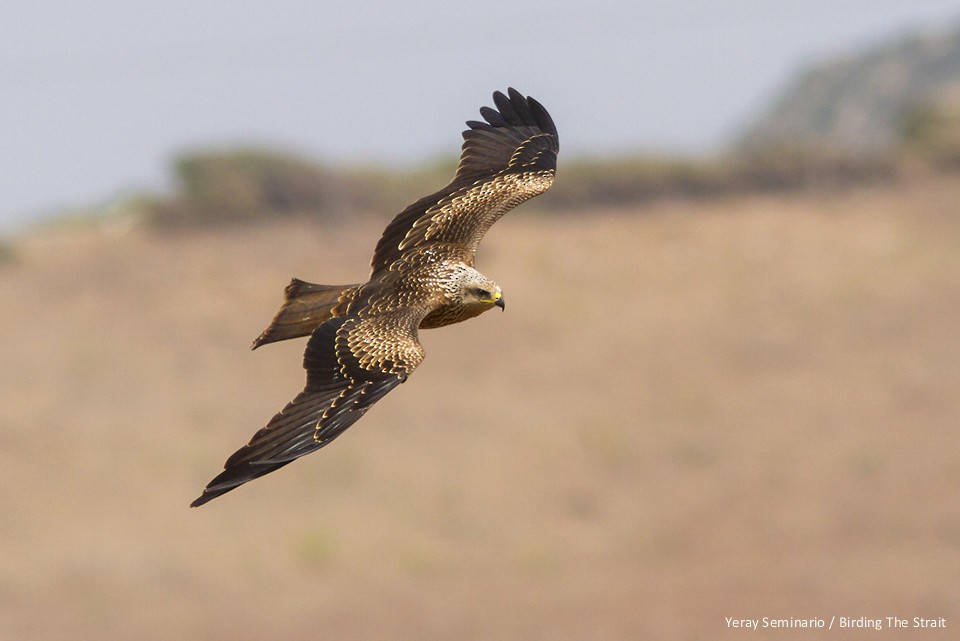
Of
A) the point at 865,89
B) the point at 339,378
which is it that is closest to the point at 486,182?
the point at 339,378

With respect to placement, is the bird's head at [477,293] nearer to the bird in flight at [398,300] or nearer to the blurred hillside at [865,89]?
the bird in flight at [398,300]

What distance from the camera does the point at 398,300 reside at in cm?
955

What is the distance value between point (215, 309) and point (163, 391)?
307 cm

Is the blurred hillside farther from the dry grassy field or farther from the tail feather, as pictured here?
the tail feather

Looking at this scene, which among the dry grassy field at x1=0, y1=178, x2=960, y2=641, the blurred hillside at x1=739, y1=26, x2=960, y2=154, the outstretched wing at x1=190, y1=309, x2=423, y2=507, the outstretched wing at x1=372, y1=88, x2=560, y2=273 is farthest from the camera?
the blurred hillside at x1=739, y1=26, x2=960, y2=154

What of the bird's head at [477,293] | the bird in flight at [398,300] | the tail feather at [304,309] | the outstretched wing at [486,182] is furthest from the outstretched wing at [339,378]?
the outstretched wing at [486,182]

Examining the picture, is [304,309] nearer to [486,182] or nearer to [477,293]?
[477,293]

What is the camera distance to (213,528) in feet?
109

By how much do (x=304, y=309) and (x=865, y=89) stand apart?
347ft

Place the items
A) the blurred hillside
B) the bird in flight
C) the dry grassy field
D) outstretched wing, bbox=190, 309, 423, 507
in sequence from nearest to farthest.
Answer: outstretched wing, bbox=190, 309, 423, 507
the bird in flight
the dry grassy field
the blurred hillside

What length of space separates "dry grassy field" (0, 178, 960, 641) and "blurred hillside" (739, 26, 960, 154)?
54236 millimetres

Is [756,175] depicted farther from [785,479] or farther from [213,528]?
[213,528]

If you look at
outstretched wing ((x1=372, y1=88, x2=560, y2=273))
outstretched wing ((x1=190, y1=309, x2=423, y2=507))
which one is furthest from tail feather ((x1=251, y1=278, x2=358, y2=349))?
outstretched wing ((x1=372, y1=88, x2=560, y2=273))

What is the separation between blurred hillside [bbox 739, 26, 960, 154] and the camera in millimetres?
103438
